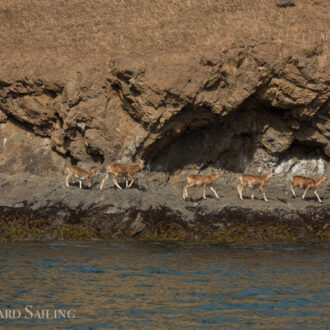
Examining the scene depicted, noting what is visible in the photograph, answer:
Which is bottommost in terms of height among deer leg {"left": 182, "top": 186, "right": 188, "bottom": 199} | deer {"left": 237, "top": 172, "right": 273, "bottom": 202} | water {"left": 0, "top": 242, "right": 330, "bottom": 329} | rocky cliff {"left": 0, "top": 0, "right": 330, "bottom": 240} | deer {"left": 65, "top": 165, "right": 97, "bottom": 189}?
water {"left": 0, "top": 242, "right": 330, "bottom": 329}

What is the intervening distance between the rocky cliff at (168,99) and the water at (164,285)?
367cm

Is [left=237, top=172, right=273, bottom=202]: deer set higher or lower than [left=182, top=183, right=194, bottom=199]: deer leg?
higher

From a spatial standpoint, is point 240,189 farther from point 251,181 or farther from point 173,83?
point 173,83

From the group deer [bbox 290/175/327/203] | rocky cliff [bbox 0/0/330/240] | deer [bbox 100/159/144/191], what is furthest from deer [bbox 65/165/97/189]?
deer [bbox 290/175/327/203]

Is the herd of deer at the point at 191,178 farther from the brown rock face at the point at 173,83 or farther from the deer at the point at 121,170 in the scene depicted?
the brown rock face at the point at 173,83

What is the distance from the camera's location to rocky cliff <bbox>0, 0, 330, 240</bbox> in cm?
2739

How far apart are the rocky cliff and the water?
3.67 meters

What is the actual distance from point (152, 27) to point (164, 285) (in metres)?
14.6

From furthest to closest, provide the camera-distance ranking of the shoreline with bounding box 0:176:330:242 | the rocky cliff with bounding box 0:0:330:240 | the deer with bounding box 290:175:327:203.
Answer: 1. the deer with bounding box 290:175:327:203
2. the rocky cliff with bounding box 0:0:330:240
3. the shoreline with bounding box 0:176:330:242

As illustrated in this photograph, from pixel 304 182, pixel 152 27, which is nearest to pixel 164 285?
pixel 304 182

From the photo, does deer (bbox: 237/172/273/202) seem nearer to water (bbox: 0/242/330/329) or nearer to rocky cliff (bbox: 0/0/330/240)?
rocky cliff (bbox: 0/0/330/240)

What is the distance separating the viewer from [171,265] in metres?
19.8

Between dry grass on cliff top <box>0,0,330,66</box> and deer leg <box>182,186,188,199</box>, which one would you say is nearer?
deer leg <box>182,186,188,199</box>

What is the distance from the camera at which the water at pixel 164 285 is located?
14438 millimetres
